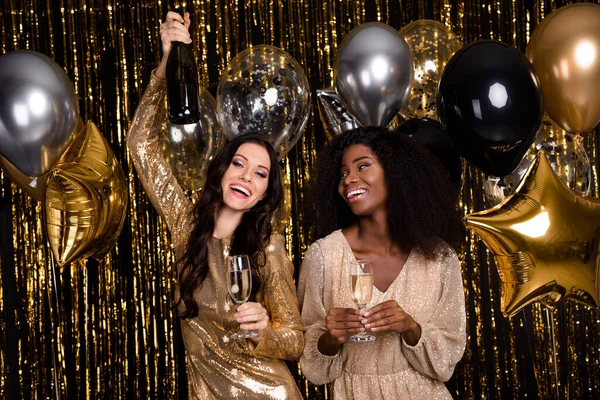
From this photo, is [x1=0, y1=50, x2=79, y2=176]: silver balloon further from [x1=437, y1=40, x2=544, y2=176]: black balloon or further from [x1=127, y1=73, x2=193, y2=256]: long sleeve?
[x1=437, y1=40, x2=544, y2=176]: black balloon

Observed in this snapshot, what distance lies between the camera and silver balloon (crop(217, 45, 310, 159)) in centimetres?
265

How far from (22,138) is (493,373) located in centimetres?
241

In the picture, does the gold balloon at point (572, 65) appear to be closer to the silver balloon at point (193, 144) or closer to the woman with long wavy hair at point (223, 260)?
the woman with long wavy hair at point (223, 260)

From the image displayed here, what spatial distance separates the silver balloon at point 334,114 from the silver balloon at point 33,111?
0.89 metres

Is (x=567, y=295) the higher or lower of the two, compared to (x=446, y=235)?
lower

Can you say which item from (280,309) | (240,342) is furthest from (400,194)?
(240,342)

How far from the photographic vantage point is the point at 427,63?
9.14 ft

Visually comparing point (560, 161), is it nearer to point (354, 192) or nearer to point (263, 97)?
point (354, 192)

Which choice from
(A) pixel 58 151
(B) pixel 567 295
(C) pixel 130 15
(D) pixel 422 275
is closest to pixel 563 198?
(B) pixel 567 295

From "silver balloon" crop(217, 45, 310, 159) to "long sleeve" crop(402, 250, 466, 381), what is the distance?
809 millimetres

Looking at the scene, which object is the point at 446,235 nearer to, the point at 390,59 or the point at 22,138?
the point at 390,59

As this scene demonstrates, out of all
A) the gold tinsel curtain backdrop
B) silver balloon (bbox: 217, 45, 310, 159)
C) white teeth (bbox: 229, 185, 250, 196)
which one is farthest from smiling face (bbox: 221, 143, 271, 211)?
the gold tinsel curtain backdrop

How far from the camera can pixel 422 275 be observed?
211 cm

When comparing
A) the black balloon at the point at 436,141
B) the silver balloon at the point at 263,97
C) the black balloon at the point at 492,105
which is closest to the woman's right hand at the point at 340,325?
the black balloon at the point at 492,105
